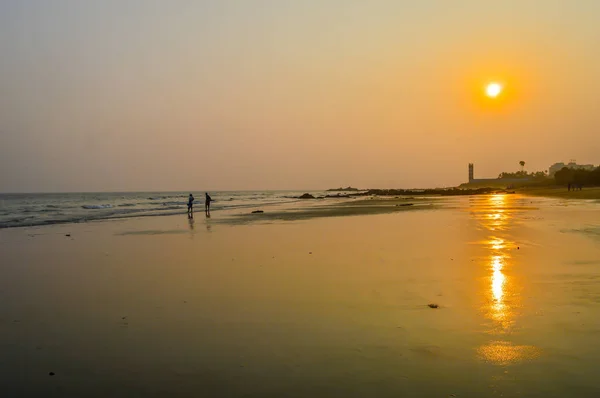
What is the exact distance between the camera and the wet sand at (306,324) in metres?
5.74

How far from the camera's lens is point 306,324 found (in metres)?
8.09

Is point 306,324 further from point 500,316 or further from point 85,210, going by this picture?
point 85,210

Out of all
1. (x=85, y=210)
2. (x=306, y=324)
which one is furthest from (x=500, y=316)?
(x=85, y=210)

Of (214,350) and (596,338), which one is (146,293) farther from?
(596,338)

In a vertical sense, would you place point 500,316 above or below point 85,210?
above

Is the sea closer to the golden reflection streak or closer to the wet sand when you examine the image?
the wet sand

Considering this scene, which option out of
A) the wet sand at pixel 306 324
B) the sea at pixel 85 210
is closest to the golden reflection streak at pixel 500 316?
the wet sand at pixel 306 324

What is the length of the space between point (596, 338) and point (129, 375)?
649cm

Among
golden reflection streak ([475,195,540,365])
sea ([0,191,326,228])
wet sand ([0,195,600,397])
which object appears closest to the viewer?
wet sand ([0,195,600,397])

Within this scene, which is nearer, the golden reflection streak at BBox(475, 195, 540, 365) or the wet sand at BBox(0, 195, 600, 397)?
the wet sand at BBox(0, 195, 600, 397)

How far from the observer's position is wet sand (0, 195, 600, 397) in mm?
5742

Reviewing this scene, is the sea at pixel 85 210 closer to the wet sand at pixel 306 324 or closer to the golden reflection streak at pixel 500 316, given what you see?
the wet sand at pixel 306 324

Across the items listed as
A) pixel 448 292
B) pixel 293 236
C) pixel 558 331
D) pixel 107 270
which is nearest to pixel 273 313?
pixel 448 292

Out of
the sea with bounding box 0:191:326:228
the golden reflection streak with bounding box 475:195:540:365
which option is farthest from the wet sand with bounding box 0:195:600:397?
the sea with bounding box 0:191:326:228
